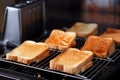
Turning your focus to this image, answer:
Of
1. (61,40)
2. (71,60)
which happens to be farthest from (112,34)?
(71,60)

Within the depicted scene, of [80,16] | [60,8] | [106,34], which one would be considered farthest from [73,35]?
[80,16]

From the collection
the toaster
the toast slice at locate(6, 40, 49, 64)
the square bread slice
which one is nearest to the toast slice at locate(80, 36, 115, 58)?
the square bread slice

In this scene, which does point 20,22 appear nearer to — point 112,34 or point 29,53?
point 29,53

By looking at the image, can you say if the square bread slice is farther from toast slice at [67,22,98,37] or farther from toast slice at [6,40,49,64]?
toast slice at [67,22,98,37]

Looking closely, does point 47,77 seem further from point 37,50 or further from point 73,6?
point 73,6

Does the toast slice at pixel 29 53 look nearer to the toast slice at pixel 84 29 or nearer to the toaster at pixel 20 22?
the toaster at pixel 20 22
